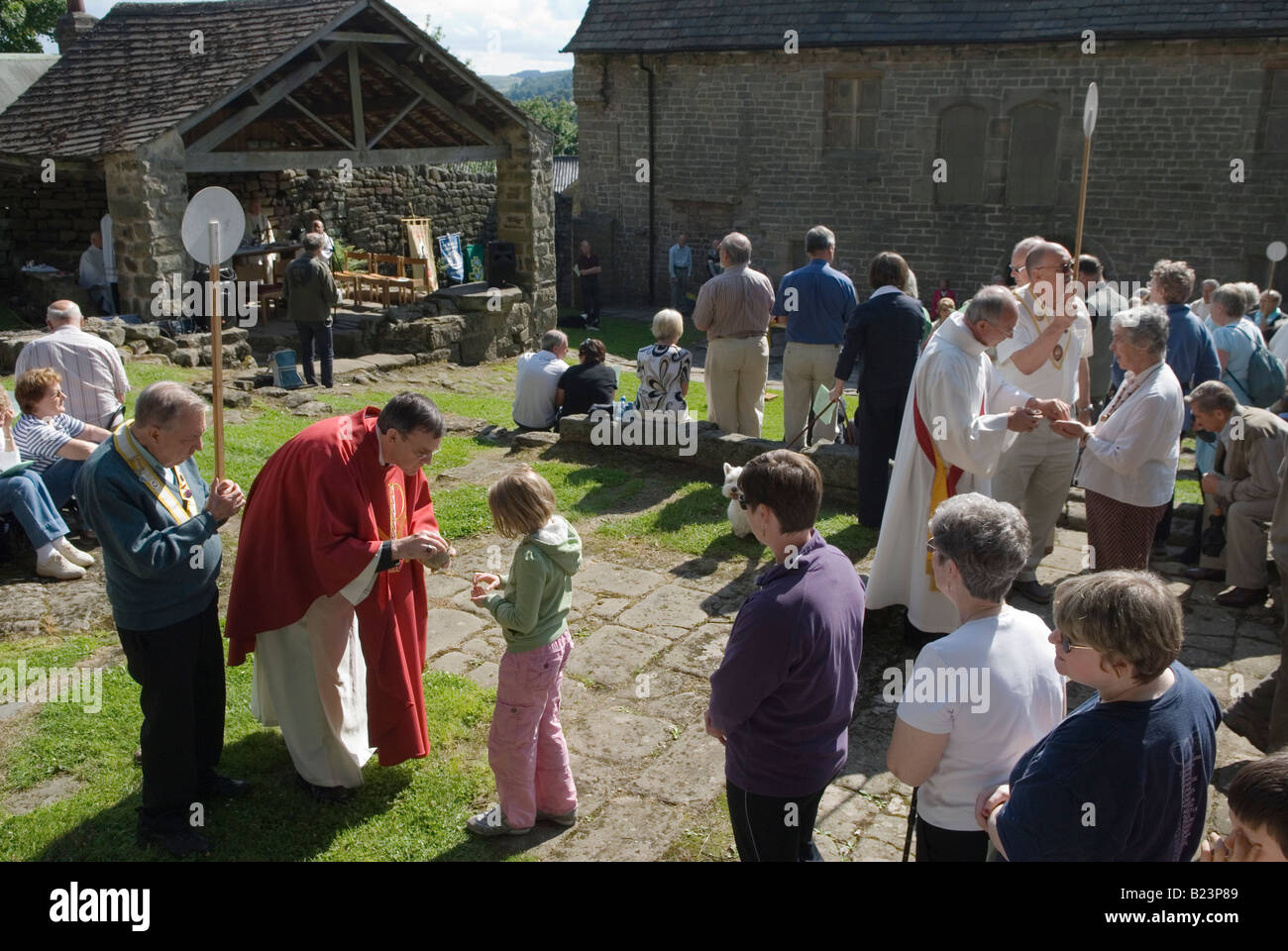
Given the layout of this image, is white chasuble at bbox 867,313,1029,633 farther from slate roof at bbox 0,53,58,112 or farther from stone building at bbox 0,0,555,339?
slate roof at bbox 0,53,58,112

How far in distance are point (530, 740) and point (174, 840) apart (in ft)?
4.57

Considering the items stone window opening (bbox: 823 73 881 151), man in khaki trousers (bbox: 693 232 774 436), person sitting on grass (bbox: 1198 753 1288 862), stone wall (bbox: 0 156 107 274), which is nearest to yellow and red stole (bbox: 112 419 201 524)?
person sitting on grass (bbox: 1198 753 1288 862)

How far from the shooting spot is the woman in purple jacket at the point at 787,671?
125 inches

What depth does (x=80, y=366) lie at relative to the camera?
7.41m

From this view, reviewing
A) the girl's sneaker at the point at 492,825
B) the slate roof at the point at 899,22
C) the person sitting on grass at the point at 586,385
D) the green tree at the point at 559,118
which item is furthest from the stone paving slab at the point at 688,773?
the green tree at the point at 559,118

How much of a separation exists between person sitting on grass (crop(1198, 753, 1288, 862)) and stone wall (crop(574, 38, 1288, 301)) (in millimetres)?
19025

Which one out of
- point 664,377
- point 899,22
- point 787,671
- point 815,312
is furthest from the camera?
point 899,22

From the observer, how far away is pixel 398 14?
47.4 feet

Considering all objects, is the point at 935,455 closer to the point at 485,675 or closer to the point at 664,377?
the point at 485,675

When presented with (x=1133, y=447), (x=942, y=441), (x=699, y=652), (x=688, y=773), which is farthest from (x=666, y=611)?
(x=1133, y=447)

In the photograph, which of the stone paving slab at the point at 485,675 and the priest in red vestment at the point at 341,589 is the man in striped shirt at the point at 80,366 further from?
the priest in red vestment at the point at 341,589
